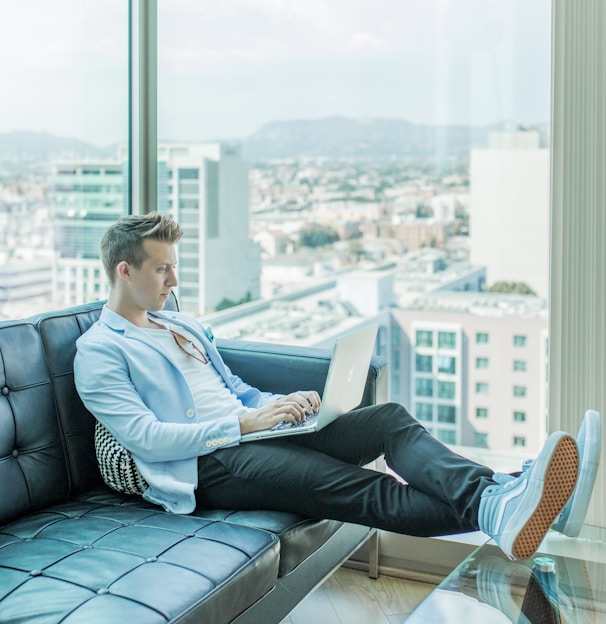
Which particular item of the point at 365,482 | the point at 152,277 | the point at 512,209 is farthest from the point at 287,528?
the point at 512,209

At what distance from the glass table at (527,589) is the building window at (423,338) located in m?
1.06

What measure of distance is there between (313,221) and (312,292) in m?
0.26

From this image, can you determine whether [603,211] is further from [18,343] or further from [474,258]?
[18,343]

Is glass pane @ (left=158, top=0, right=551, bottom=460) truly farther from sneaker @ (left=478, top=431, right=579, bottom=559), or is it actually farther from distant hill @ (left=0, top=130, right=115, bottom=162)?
sneaker @ (left=478, top=431, right=579, bottom=559)

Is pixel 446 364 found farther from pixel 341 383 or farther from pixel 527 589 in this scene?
pixel 527 589

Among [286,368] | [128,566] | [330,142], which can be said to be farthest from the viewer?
[330,142]

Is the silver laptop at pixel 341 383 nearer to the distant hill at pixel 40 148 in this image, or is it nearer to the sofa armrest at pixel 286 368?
the sofa armrest at pixel 286 368

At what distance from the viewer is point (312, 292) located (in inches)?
128

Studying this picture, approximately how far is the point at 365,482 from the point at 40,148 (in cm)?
156

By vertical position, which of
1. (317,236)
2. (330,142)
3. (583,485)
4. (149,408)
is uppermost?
(330,142)

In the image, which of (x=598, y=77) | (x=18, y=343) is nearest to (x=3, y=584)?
(x=18, y=343)

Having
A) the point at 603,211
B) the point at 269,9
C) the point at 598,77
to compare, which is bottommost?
the point at 603,211

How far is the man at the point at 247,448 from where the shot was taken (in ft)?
6.70

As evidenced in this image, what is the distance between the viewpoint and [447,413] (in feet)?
10.2
